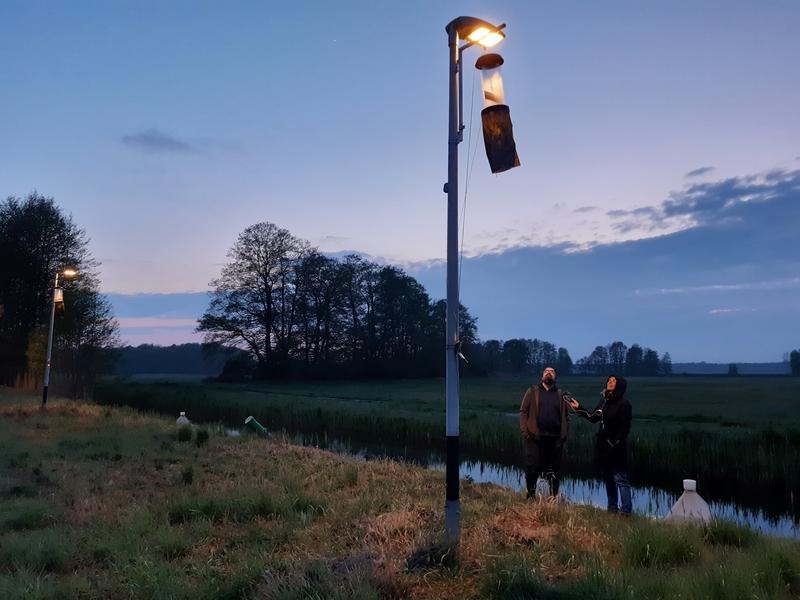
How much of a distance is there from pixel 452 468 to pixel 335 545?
162 cm

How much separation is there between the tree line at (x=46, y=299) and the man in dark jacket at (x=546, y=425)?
41.3 metres

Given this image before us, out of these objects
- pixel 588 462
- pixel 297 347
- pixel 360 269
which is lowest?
pixel 588 462

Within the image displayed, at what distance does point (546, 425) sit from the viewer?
30.3ft

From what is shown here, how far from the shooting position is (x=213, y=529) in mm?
Answer: 7348

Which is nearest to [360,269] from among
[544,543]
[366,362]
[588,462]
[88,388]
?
[366,362]

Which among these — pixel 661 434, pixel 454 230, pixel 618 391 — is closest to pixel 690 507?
pixel 618 391

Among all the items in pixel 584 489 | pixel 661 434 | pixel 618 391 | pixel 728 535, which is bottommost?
pixel 584 489

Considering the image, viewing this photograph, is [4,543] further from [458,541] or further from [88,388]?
[88,388]

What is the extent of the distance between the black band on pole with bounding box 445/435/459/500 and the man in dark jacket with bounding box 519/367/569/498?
3.46 meters

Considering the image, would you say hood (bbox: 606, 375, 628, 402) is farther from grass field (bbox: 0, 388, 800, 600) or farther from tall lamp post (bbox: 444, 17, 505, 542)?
tall lamp post (bbox: 444, 17, 505, 542)

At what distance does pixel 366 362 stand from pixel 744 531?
6671cm

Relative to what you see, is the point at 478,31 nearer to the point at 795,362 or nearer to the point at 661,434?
the point at 661,434

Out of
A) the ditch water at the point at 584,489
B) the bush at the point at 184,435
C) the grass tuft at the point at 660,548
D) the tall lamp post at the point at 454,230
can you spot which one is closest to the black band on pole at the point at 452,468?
the tall lamp post at the point at 454,230

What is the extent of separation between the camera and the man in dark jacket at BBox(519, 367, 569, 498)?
9.23 m
